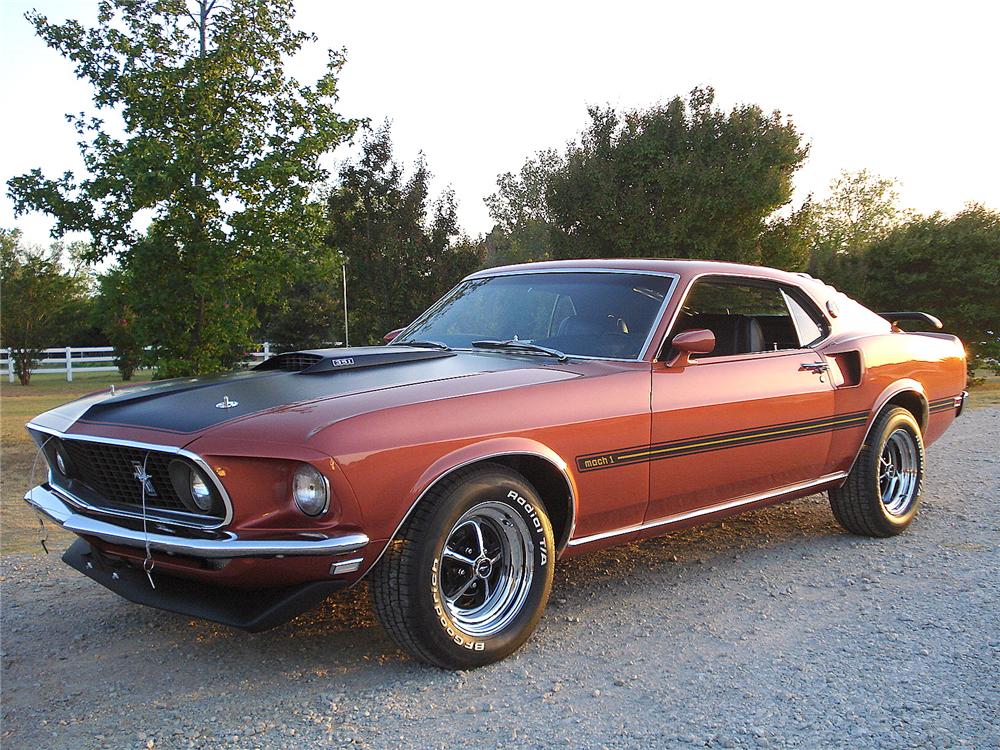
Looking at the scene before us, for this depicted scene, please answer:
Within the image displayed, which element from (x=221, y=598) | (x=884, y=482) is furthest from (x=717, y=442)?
(x=221, y=598)

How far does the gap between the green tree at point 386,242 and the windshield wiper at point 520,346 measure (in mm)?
14984

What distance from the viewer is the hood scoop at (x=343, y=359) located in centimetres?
408

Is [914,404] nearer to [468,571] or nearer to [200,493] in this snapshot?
[468,571]

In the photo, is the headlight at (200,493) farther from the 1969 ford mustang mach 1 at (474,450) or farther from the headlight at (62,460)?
the headlight at (62,460)

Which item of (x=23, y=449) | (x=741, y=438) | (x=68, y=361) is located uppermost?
(x=741, y=438)

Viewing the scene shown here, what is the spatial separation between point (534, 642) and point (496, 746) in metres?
0.97

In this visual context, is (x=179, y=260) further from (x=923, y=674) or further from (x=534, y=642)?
(x=923, y=674)

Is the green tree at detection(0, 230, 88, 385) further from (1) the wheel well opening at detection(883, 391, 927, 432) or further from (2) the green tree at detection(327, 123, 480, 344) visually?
(1) the wheel well opening at detection(883, 391, 927, 432)

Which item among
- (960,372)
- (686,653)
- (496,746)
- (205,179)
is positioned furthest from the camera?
(205,179)

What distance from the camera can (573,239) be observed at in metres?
21.5

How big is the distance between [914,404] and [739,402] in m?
2.08

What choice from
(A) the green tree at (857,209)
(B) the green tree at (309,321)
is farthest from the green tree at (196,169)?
(A) the green tree at (857,209)

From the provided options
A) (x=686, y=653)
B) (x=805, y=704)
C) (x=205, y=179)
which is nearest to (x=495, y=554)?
(x=686, y=653)

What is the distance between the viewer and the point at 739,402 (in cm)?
454
